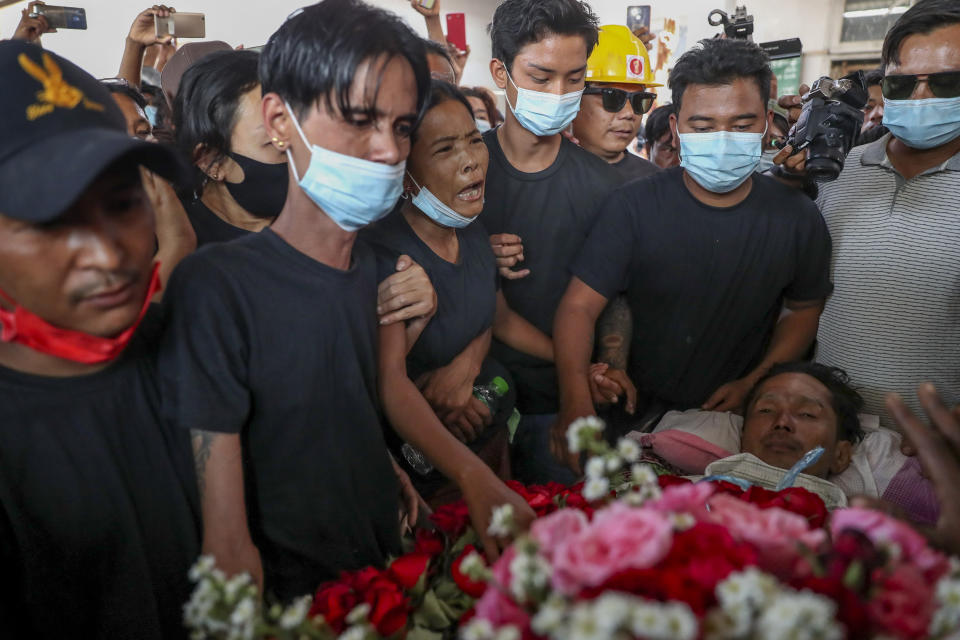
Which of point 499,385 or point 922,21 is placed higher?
point 922,21

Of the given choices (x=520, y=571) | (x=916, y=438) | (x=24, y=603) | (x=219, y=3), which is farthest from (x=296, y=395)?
(x=219, y=3)

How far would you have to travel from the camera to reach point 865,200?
239 centimetres

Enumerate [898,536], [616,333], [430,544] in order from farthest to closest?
[616,333] → [430,544] → [898,536]

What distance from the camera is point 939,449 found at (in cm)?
93

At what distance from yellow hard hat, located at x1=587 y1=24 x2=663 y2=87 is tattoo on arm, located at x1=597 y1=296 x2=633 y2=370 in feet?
4.61

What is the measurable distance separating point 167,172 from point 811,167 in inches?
83.2

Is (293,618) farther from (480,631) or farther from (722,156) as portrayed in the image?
(722,156)

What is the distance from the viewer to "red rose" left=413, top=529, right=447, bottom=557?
122cm

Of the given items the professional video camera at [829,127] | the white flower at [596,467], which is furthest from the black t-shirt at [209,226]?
the professional video camera at [829,127]

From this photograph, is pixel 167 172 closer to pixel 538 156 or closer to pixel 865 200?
pixel 538 156

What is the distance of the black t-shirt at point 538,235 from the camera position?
2516 mm

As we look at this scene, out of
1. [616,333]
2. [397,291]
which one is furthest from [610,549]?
[616,333]

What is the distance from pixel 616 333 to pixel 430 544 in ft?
4.69

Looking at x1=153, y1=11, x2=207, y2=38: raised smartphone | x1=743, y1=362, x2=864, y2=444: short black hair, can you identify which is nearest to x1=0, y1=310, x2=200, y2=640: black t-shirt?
x1=743, y1=362, x2=864, y2=444: short black hair
